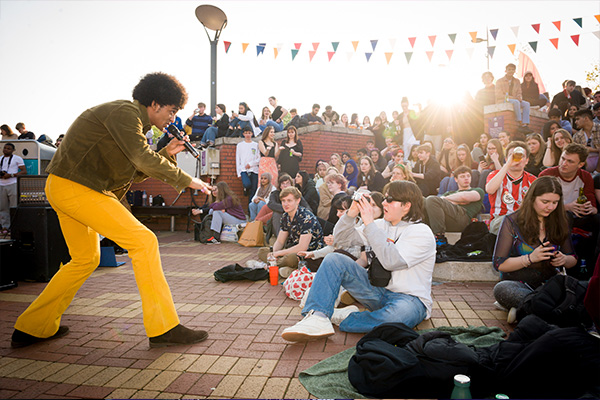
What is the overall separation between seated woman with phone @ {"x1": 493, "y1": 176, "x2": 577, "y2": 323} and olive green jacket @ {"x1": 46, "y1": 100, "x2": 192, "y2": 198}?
3032 millimetres

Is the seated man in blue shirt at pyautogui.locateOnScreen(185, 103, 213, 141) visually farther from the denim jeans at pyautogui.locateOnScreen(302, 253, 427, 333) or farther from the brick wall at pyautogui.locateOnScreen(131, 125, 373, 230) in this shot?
the denim jeans at pyautogui.locateOnScreen(302, 253, 427, 333)

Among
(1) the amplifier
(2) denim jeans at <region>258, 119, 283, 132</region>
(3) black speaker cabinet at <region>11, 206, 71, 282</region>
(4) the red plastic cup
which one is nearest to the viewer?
(4) the red plastic cup

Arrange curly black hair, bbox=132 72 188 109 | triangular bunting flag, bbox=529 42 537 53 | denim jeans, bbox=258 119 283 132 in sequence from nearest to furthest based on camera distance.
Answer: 1. curly black hair, bbox=132 72 188 109
2. triangular bunting flag, bbox=529 42 537 53
3. denim jeans, bbox=258 119 283 132

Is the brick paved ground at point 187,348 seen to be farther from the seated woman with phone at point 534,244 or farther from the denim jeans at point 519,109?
the denim jeans at point 519,109

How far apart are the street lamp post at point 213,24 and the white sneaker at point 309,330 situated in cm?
1009

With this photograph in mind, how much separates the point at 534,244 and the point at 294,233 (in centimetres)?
295

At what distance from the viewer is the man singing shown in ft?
9.29

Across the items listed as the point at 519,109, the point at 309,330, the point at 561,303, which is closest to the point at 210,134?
the point at 519,109

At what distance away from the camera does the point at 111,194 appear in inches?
120

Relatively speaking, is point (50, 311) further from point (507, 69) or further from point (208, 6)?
point (507, 69)

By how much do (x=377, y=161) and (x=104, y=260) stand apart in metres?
7.06

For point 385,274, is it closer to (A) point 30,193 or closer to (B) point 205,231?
(A) point 30,193

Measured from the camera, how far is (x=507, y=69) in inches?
433

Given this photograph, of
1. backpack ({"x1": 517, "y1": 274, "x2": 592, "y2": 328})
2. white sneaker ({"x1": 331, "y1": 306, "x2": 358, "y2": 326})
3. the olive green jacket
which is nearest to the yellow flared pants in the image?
the olive green jacket
